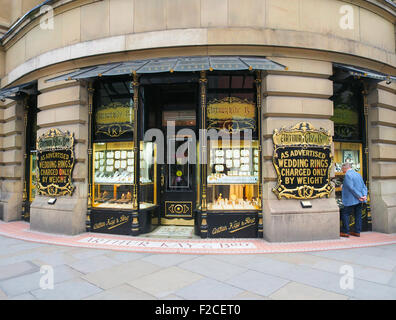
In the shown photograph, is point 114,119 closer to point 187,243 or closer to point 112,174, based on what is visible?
point 112,174

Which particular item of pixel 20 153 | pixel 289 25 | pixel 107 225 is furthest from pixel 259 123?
pixel 20 153

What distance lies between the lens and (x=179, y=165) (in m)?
9.56

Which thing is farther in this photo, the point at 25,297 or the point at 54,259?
the point at 54,259

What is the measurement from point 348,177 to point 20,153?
11494mm

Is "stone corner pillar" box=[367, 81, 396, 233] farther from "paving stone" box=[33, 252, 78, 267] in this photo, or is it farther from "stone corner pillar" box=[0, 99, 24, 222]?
"stone corner pillar" box=[0, 99, 24, 222]

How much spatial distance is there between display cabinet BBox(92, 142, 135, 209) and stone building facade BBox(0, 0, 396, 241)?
370mm

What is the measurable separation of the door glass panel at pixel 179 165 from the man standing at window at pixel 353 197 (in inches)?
187

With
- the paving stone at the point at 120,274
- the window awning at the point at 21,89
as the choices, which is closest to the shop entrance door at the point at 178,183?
the paving stone at the point at 120,274

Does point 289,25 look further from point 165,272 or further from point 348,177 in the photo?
point 165,272

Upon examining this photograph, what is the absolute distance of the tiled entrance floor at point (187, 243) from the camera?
6.36m

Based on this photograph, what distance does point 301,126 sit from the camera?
24.0 feet

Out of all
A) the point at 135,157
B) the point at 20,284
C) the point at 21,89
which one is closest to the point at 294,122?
the point at 135,157

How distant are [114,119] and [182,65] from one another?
9.39 feet

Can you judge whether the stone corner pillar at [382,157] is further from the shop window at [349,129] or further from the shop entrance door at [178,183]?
the shop entrance door at [178,183]
